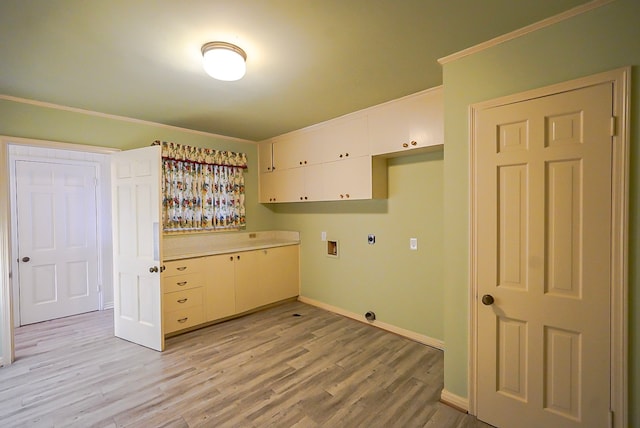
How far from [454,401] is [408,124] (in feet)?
7.89

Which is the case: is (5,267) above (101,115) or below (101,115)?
below

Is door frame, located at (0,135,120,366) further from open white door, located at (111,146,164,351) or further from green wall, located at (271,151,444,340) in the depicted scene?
green wall, located at (271,151,444,340)

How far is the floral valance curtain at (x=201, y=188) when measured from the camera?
368 cm

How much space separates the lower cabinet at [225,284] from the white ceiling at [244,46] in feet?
6.13

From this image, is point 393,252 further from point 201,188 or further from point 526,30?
point 201,188

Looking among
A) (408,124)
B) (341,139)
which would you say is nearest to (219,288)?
(341,139)

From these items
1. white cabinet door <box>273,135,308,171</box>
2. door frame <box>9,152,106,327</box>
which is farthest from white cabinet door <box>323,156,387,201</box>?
door frame <box>9,152,106,327</box>

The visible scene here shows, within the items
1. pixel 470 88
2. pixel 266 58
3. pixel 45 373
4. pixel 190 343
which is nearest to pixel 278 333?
pixel 190 343

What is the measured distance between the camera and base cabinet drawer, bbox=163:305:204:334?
319 centimetres

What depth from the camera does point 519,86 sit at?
1.77 meters

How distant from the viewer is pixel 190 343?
3.12 metres

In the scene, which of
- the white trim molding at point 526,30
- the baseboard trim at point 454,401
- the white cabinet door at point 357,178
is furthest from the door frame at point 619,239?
the white cabinet door at point 357,178

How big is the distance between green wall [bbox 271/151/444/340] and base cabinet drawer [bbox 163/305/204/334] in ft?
5.42

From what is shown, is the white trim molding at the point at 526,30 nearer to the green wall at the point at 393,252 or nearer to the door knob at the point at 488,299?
the green wall at the point at 393,252
